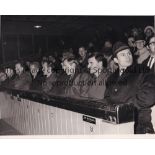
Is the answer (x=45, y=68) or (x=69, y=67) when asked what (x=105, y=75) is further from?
(x=45, y=68)

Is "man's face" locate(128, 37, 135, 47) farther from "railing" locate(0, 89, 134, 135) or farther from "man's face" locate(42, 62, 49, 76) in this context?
"man's face" locate(42, 62, 49, 76)

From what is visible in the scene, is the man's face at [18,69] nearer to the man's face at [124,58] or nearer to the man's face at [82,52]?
the man's face at [82,52]

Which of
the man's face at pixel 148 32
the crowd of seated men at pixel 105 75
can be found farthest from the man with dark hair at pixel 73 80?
the man's face at pixel 148 32

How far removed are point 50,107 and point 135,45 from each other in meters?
0.65

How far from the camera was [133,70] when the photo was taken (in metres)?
1.70

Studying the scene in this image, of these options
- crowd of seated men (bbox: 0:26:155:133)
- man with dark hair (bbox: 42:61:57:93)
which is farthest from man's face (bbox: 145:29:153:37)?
man with dark hair (bbox: 42:61:57:93)

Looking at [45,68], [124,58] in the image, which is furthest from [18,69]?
[124,58]

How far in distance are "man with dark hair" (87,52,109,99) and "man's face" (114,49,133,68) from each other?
0.09 m

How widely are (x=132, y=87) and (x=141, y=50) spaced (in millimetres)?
229

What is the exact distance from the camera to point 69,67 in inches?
68.9

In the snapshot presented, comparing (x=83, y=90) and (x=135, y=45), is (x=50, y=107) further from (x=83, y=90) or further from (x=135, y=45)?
(x=135, y=45)

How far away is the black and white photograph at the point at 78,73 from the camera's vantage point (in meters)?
1.69

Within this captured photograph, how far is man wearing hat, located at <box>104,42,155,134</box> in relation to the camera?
1.69 metres
